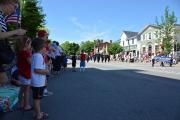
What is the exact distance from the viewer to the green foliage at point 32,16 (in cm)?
4300

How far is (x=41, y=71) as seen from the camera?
7184 millimetres

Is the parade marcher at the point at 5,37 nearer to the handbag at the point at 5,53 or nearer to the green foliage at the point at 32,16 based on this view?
the handbag at the point at 5,53

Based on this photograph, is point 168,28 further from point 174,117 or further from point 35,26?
point 174,117

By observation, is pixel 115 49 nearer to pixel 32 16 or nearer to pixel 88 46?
pixel 88 46

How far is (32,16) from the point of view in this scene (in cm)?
4406

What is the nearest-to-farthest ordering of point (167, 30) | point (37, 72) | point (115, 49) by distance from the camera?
point (37, 72), point (167, 30), point (115, 49)

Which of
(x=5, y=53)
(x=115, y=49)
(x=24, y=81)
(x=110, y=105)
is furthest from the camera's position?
(x=115, y=49)

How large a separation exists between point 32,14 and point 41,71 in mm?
38204

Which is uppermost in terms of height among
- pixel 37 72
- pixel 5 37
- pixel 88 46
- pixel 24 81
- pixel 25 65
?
pixel 88 46

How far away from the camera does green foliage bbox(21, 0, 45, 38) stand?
4300 cm

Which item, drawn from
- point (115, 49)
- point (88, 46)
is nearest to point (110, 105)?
point (115, 49)

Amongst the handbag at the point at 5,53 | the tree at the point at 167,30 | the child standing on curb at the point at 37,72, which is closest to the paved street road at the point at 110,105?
the child standing on curb at the point at 37,72

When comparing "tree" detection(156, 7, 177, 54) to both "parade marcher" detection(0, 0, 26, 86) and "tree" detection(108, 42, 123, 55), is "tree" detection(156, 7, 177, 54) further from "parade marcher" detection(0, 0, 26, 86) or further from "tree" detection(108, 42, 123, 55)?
"parade marcher" detection(0, 0, 26, 86)

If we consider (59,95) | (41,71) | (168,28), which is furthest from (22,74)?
(168,28)
